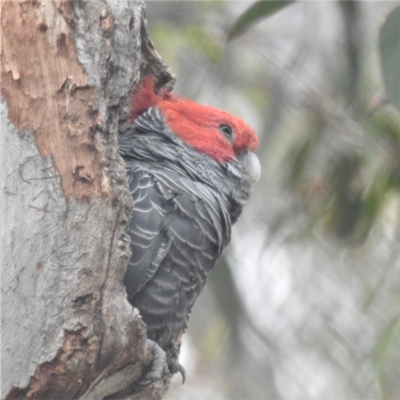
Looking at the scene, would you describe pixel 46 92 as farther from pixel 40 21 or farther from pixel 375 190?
pixel 375 190

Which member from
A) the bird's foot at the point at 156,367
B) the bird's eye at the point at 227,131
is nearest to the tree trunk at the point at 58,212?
the bird's foot at the point at 156,367

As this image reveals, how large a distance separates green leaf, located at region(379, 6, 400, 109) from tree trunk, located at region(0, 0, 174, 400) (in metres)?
1.15

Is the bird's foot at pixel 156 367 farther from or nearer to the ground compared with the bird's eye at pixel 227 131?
nearer to the ground

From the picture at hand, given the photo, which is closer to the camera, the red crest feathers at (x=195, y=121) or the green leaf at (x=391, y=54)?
the green leaf at (x=391, y=54)

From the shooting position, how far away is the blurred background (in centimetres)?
396

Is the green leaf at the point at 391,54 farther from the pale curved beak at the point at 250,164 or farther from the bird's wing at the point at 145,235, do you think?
the bird's wing at the point at 145,235

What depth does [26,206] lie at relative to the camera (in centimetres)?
179

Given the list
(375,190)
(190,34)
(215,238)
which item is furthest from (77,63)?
(190,34)

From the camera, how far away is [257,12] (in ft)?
9.76

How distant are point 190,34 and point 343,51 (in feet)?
3.98

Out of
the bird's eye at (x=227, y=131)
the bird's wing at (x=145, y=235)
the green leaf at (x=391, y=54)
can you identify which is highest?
the green leaf at (x=391, y=54)

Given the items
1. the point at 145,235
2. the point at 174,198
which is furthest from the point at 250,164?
the point at 145,235

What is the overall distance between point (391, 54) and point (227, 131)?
0.72m

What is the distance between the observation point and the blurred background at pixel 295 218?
396cm
